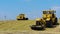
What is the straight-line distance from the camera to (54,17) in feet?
120

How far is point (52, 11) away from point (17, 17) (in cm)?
1562

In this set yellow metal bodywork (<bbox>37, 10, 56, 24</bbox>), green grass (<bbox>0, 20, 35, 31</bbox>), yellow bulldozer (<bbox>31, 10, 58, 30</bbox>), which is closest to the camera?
yellow bulldozer (<bbox>31, 10, 58, 30</bbox>)

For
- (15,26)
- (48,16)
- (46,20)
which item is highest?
(48,16)

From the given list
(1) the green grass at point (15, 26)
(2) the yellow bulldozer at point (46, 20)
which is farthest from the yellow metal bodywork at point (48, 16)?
(1) the green grass at point (15, 26)

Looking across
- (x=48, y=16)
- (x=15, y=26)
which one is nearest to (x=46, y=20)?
(x=48, y=16)

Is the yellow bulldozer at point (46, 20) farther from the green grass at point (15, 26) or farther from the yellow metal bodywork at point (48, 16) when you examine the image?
the green grass at point (15, 26)

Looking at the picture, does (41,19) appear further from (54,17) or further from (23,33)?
(23,33)

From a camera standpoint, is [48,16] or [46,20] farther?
[48,16]

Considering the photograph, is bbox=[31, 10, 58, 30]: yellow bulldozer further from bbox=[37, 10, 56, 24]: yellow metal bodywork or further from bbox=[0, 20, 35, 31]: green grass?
bbox=[0, 20, 35, 31]: green grass

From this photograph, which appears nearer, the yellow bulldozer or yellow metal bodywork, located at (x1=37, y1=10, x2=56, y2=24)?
the yellow bulldozer

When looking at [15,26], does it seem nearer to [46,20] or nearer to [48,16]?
[46,20]

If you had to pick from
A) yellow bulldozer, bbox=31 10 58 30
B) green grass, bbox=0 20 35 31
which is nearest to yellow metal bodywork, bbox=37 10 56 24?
yellow bulldozer, bbox=31 10 58 30

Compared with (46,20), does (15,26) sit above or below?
below

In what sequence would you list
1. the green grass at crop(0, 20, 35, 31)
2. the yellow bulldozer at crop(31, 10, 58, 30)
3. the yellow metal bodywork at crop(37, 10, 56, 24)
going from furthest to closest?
the yellow metal bodywork at crop(37, 10, 56, 24) → the green grass at crop(0, 20, 35, 31) → the yellow bulldozer at crop(31, 10, 58, 30)
